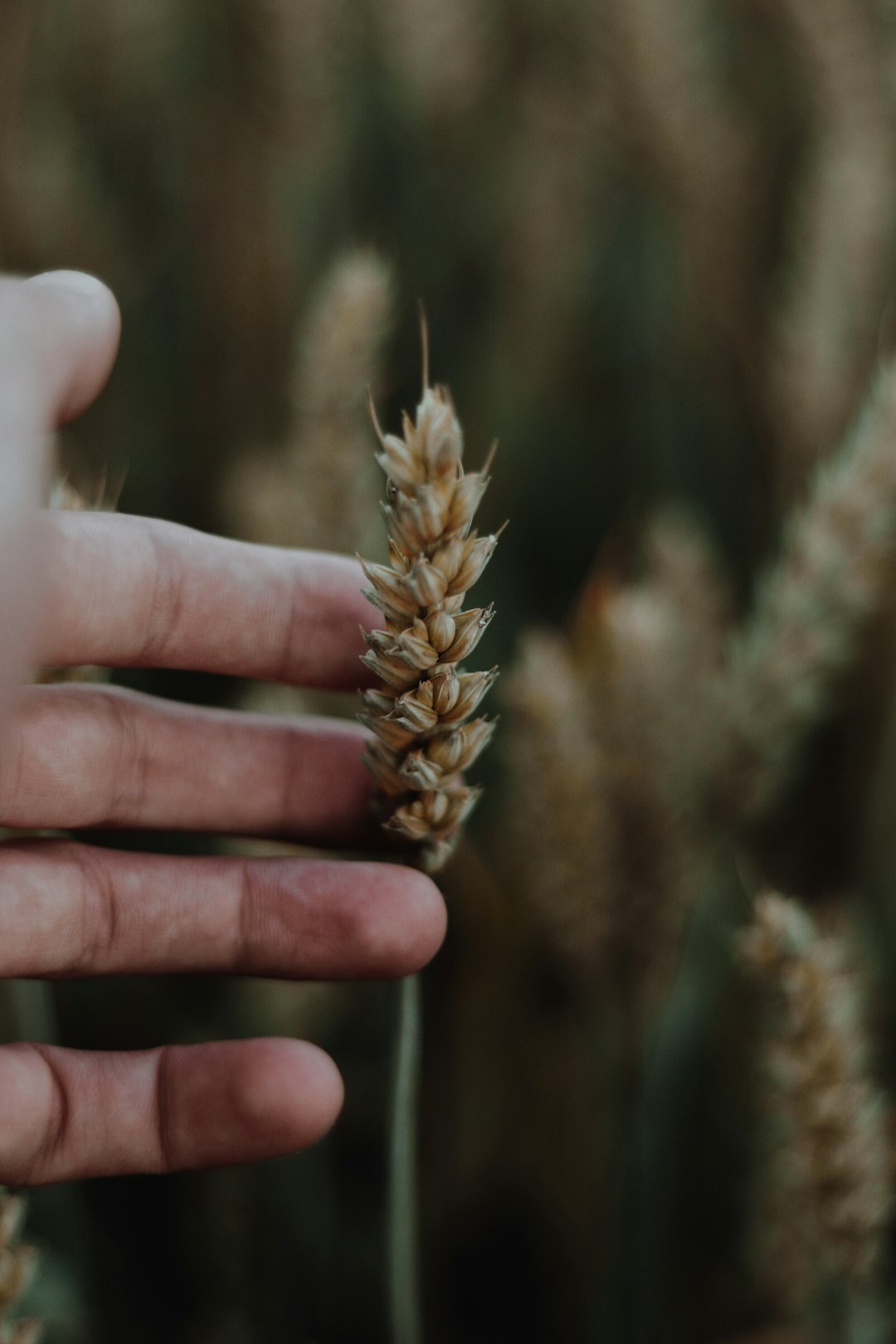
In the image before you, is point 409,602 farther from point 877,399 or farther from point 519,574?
point 519,574

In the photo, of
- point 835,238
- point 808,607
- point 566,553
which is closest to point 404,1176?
point 808,607

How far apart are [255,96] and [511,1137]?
0.91 meters

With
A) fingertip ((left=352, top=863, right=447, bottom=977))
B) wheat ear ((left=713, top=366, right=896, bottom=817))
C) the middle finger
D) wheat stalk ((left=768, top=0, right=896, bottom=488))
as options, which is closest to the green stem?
fingertip ((left=352, top=863, right=447, bottom=977))

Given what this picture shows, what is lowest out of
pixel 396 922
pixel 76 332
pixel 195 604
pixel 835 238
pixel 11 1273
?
A: pixel 11 1273

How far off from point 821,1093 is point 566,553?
542mm

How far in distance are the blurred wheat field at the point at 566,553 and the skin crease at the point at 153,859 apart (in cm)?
13

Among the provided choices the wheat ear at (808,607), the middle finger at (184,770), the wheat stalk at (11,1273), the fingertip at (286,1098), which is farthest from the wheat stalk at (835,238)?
the wheat stalk at (11,1273)

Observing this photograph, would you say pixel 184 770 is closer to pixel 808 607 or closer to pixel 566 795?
pixel 566 795

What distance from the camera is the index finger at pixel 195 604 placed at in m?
0.48

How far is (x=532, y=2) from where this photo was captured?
117 cm

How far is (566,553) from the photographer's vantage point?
3.17ft

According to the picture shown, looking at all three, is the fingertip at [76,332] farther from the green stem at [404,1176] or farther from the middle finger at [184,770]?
the green stem at [404,1176]

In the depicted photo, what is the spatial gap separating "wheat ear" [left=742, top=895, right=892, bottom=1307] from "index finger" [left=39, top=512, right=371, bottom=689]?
0.24 metres

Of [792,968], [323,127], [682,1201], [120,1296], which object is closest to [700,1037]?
[682,1201]
